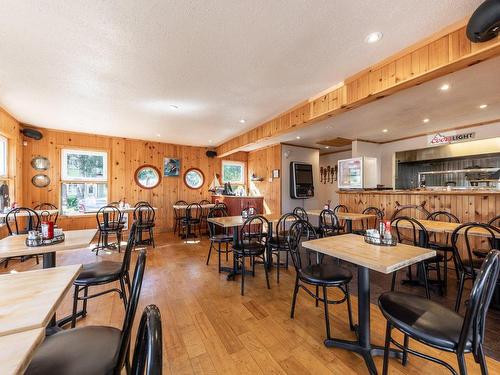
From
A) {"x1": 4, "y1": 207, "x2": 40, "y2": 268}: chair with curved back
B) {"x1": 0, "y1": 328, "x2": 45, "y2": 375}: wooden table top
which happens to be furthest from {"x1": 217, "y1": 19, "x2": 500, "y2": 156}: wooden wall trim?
{"x1": 4, "y1": 207, "x2": 40, "y2": 268}: chair with curved back

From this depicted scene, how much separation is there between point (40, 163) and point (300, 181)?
6198 millimetres

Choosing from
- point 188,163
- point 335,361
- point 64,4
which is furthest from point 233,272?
point 188,163

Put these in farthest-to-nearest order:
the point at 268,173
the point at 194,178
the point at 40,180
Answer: the point at 194,178 → the point at 268,173 → the point at 40,180

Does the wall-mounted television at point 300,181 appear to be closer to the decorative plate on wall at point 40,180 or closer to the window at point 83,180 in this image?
the window at point 83,180

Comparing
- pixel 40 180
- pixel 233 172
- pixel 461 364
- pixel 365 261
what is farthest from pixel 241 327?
pixel 233 172

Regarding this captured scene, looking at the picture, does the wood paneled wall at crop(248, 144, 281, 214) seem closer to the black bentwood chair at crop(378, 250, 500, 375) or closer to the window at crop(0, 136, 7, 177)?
the black bentwood chair at crop(378, 250, 500, 375)

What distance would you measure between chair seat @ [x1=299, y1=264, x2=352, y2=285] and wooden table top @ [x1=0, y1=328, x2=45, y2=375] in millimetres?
1669

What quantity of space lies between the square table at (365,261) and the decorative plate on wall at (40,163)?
6.17 meters

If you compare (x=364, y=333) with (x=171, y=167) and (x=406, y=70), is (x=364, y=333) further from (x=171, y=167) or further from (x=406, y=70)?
(x=171, y=167)

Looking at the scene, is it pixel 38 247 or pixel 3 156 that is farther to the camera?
pixel 3 156

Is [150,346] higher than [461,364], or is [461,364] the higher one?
[150,346]

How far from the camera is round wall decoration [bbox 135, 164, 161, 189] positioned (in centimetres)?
629

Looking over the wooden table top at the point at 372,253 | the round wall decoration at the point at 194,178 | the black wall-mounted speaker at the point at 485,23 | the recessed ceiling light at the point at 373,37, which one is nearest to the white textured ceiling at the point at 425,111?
the black wall-mounted speaker at the point at 485,23

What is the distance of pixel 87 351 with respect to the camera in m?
1.07
